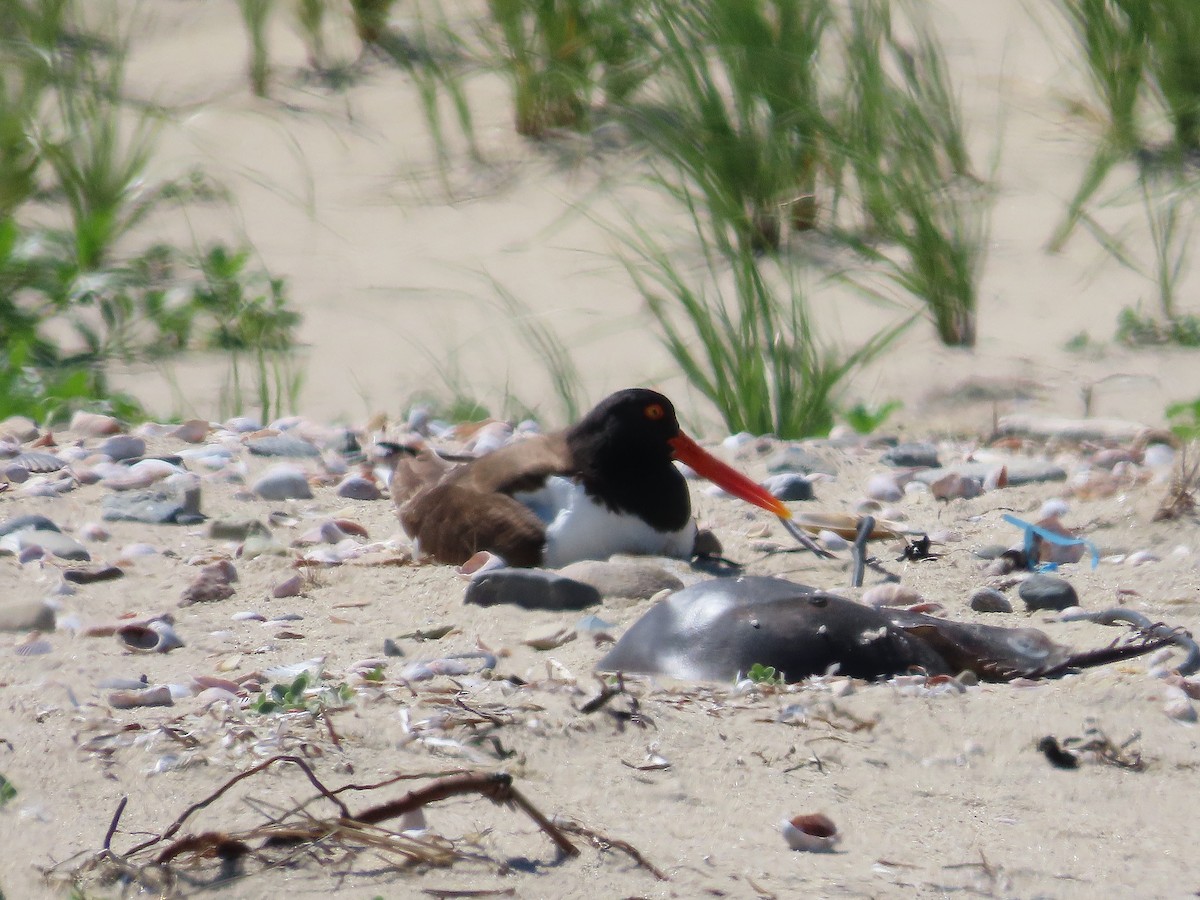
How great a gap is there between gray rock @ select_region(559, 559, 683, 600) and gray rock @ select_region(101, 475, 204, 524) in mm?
1007

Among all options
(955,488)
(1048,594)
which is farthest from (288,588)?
(955,488)

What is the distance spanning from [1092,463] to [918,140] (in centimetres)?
182

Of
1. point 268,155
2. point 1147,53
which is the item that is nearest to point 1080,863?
point 1147,53

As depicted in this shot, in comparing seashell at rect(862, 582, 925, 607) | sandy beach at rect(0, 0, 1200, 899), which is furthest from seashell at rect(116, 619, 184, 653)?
seashell at rect(862, 582, 925, 607)

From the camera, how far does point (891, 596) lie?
3.13m

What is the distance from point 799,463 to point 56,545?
75.2 inches

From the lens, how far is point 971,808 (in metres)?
2.12

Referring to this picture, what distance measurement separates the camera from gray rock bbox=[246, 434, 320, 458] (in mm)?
4344

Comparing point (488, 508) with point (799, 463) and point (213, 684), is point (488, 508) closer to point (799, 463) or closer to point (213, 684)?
point (799, 463)

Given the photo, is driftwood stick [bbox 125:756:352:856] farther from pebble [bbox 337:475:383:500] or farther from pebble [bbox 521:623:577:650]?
pebble [bbox 337:475:383:500]

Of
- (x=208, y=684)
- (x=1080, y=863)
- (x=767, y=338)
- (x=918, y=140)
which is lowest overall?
(x=1080, y=863)

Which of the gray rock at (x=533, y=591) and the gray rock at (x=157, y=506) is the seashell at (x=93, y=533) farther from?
the gray rock at (x=533, y=591)

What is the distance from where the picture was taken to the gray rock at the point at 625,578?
10.5 feet

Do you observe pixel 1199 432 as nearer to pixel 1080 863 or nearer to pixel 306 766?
pixel 1080 863
